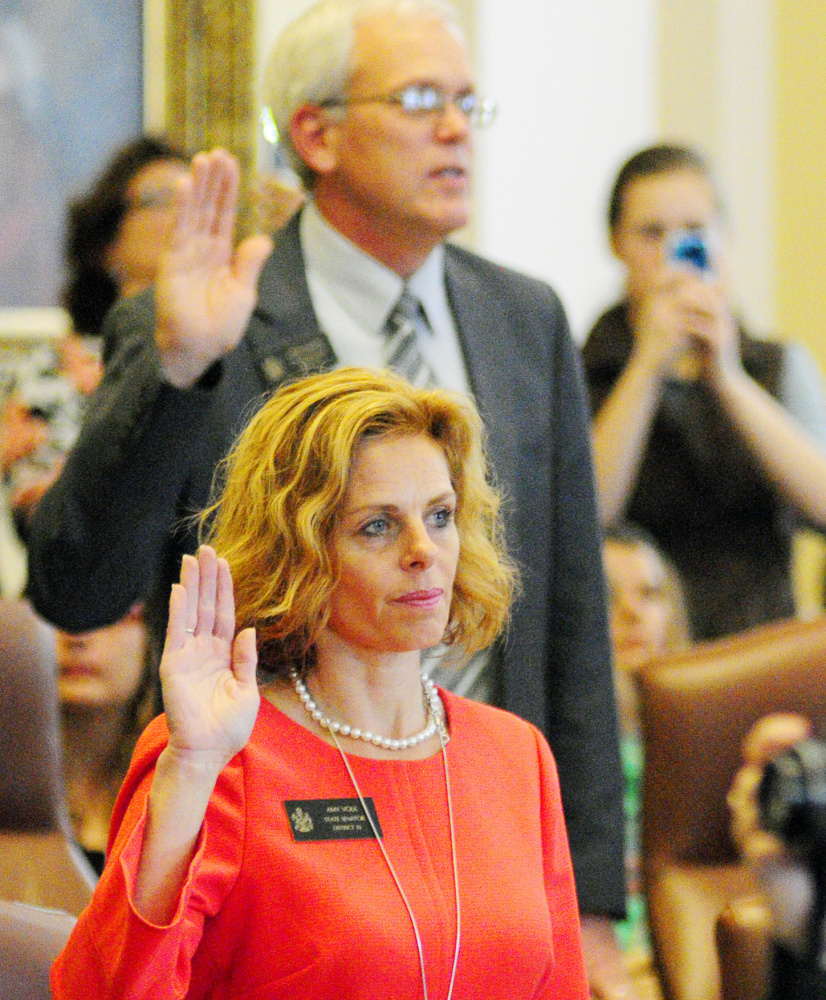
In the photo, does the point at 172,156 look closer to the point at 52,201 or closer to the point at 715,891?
the point at 52,201

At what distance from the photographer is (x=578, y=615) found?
199 cm

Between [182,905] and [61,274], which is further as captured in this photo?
[61,274]

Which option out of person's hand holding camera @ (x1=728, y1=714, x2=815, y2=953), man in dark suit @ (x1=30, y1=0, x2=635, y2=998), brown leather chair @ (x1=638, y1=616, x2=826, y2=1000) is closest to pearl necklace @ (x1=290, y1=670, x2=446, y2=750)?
man in dark suit @ (x1=30, y1=0, x2=635, y2=998)

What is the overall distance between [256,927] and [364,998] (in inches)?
4.6

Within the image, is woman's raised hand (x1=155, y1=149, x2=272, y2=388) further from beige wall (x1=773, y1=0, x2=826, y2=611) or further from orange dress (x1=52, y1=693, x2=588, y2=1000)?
beige wall (x1=773, y1=0, x2=826, y2=611)

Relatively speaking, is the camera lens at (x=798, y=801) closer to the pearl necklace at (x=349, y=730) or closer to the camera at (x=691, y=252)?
the pearl necklace at (x=349, y=730)

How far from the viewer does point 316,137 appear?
6.53ft

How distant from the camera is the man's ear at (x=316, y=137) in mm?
1972

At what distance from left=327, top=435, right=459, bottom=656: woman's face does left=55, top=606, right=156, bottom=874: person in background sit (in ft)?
4.81

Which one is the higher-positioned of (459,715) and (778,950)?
(778,950)

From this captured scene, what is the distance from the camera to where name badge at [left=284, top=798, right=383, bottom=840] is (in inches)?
54.5

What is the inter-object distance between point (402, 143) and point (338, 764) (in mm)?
856

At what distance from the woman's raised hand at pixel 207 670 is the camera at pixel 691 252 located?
1822 millimetres

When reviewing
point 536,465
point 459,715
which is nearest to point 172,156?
point 536,465
